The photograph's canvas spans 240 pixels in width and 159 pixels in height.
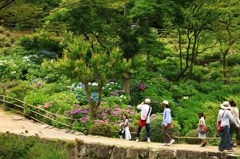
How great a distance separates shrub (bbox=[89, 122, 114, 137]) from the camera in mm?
16717

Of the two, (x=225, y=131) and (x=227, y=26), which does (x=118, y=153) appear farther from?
(x=227, y=26)

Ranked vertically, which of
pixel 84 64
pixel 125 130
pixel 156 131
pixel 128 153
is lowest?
pixel 128 153

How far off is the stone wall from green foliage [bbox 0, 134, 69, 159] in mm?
606

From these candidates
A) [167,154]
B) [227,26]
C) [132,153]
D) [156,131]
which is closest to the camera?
[167,154]

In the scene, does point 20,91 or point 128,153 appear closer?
point 128,153

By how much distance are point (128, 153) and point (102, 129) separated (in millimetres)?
3831

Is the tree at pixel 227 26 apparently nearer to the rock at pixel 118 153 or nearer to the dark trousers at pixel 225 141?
the rock at pixel 118 153

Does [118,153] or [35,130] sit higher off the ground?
[118,153]

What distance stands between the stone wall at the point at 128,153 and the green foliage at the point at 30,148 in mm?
606

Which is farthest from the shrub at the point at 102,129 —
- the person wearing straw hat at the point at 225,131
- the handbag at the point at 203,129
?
the person wearing straw hat at the point at 225,131

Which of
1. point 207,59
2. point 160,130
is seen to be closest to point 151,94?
point 160,130

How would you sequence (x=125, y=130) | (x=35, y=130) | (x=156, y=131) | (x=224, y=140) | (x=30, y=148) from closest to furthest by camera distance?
(x=224, y=140), (x=30, y=148), (x=156, y=131), (x=125, y=130), (x=35, y=130)

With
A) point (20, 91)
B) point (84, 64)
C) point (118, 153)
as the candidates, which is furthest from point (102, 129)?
point (20, 91)

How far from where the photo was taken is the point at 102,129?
16.7m
